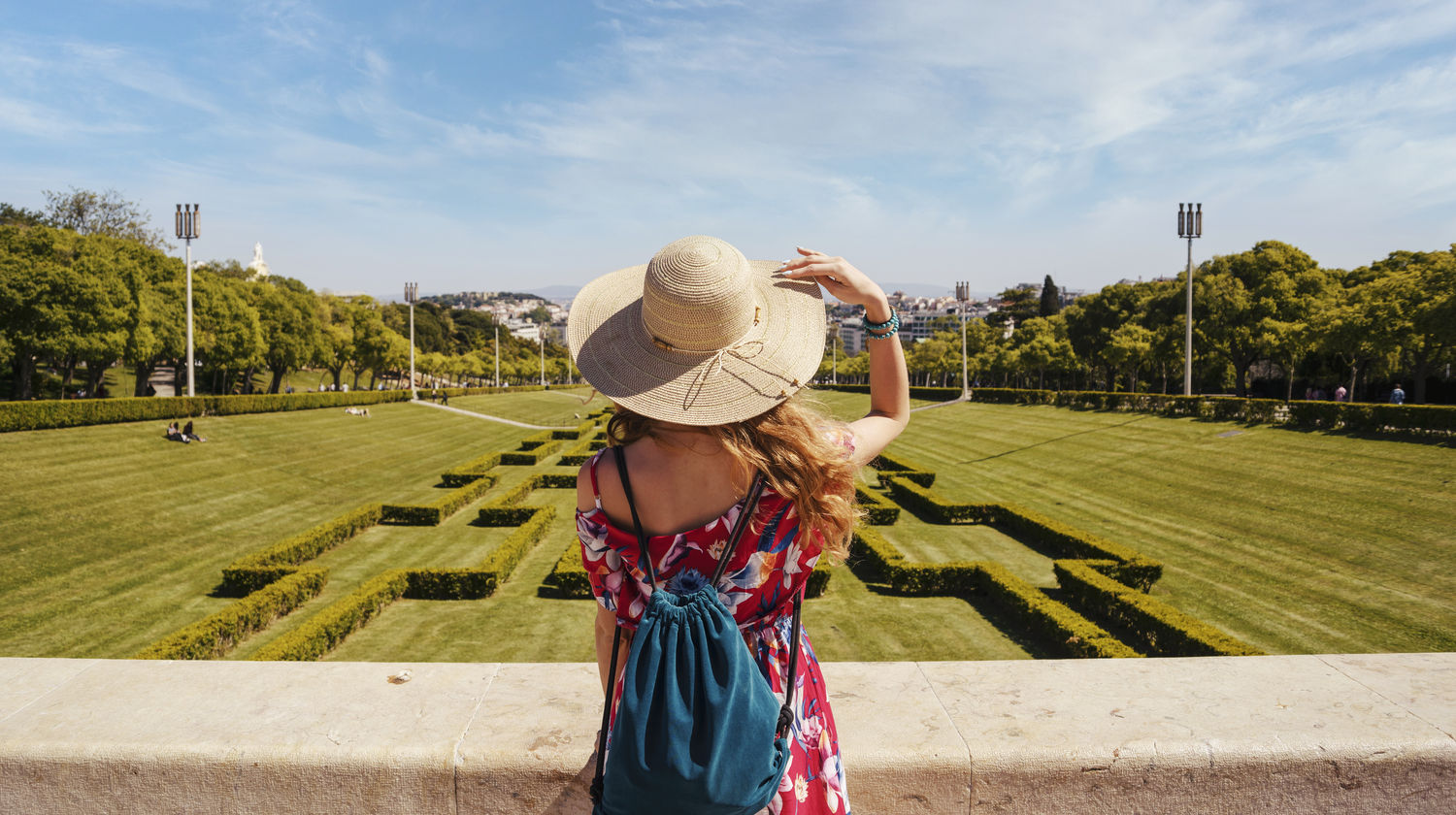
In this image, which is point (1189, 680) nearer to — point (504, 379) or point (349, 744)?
point (349, 744)

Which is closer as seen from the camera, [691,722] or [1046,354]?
[691,722]

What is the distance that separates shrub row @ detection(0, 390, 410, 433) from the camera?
22.0 metres

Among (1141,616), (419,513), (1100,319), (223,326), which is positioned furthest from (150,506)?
(1100,319)

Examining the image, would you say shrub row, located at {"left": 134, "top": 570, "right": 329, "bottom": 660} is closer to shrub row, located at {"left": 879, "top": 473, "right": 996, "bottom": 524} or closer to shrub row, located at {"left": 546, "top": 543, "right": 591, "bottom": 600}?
shrub row, located at {"left": 546, "top": 543, "right": 591, "bottom": 600}

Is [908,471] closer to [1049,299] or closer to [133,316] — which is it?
[133,316]

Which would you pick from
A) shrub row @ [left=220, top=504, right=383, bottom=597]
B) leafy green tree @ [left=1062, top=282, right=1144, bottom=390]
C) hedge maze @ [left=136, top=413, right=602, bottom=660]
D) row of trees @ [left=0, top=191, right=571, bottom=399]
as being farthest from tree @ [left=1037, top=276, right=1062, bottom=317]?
shrub row @ [left=220, top=504, right=383, bottom=597]

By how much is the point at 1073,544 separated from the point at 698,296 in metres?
13.5

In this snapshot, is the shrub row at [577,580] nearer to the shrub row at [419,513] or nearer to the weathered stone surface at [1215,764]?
the shrub row at [419,513]

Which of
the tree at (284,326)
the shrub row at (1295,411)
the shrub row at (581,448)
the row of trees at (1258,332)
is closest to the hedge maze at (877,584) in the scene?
the shrub row at (581,448)

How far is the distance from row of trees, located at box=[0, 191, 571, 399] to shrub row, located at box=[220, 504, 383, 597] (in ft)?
69.7

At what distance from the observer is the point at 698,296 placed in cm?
150

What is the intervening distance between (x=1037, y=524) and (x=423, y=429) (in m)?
30.2

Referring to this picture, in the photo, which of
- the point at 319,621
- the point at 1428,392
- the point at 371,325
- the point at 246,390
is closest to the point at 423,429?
the point at 246,390

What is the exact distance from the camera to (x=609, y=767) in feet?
4.42
